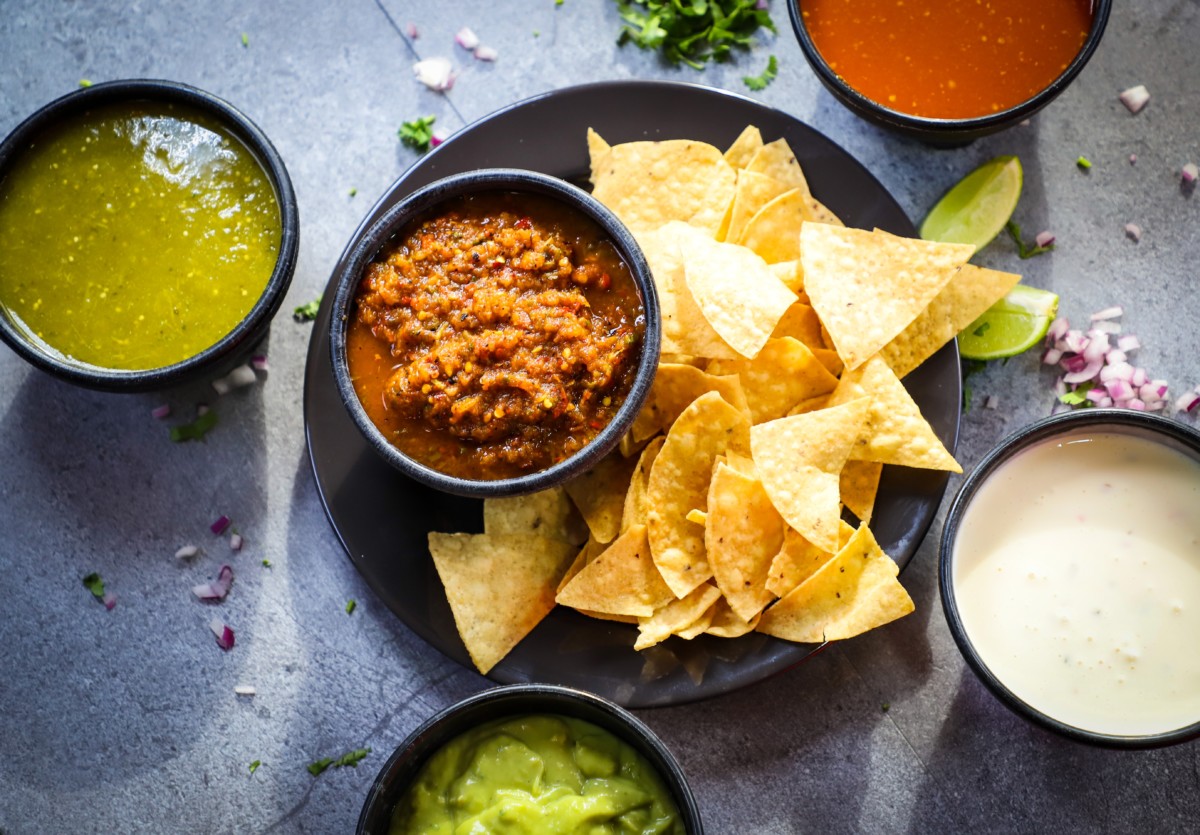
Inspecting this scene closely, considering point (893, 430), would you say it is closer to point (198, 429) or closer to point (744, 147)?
point (744, 147)

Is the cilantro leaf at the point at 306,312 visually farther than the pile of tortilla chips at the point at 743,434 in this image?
Yes

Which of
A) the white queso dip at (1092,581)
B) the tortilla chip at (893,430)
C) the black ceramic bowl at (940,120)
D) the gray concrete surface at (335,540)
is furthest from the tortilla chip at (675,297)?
the white queso dip at (1092,581)

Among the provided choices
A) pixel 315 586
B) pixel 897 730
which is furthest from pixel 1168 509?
pixel 315 586

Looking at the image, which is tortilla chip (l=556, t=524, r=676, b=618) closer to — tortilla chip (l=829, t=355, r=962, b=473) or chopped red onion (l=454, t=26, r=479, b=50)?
tortilla chip (l=829, t=355, r=962, b=473)

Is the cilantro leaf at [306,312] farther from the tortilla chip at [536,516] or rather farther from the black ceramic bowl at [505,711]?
the black ceramic bowl at [505,711]

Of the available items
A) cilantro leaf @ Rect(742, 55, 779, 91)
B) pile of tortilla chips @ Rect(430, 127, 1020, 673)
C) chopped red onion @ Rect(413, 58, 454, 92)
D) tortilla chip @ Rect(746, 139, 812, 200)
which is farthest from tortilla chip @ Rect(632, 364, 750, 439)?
chopped red onion @ Rect(413, 58, 454, 92)

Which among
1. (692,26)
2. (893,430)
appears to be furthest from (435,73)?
(893,430)
